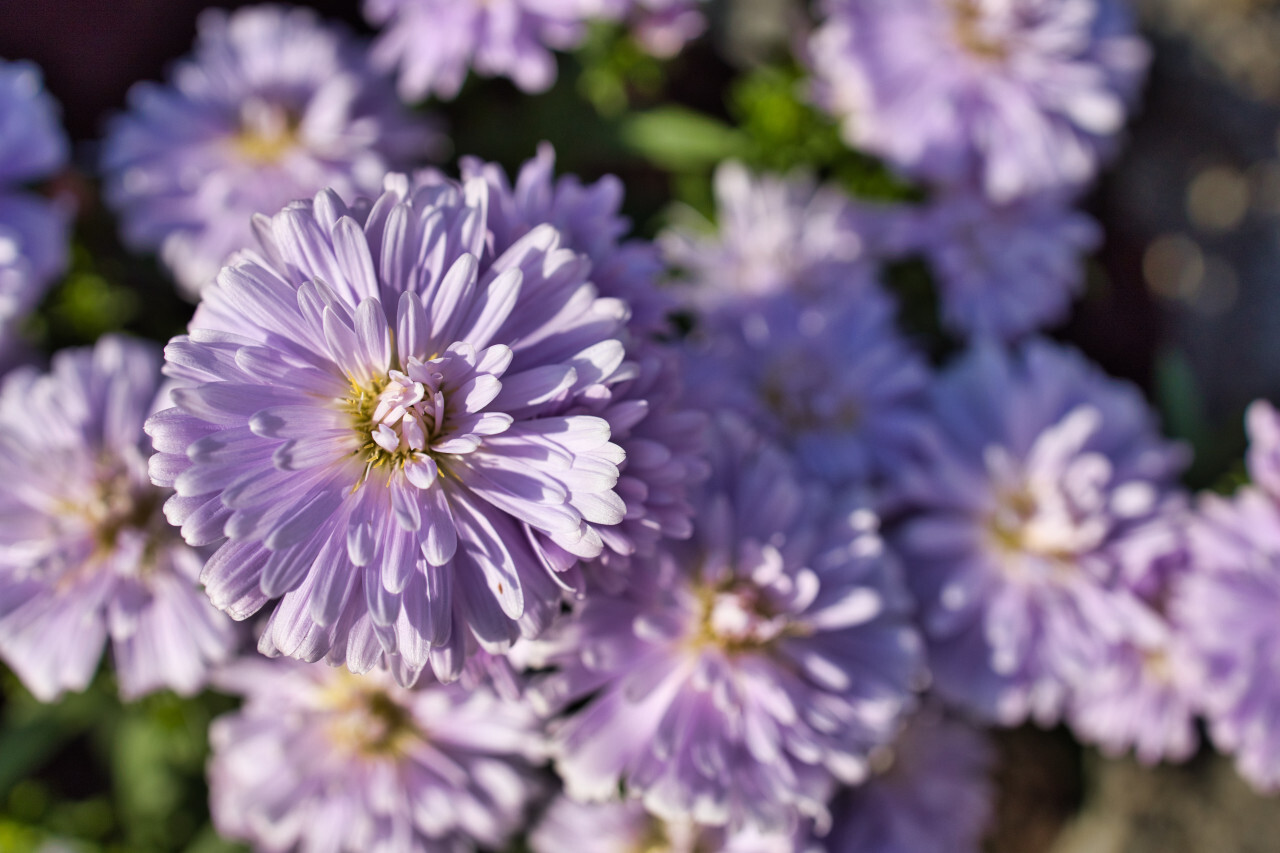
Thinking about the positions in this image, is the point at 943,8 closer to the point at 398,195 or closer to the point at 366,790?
the point at 398,195

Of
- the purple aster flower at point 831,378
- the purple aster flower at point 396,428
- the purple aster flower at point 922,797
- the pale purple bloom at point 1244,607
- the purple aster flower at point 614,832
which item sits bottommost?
the purple aster flower at point 922,797

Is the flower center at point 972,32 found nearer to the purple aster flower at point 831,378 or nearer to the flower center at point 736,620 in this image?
the purple aster flower at point 831,378

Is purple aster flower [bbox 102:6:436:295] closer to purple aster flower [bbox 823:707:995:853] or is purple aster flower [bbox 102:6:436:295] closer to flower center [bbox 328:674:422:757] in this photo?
flower center [bbox 328:674:422:757]

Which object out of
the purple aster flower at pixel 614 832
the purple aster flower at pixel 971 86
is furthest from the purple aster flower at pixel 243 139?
the purple aster flower at pixel 614 832

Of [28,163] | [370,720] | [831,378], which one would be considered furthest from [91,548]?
[831,378]

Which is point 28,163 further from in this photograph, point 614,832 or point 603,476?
point 614,832
